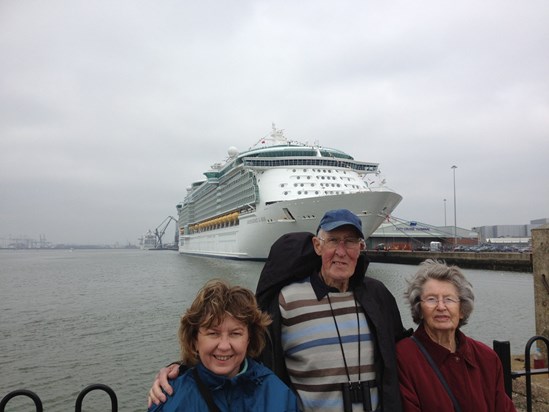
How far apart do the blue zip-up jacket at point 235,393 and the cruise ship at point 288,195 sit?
2389 cm

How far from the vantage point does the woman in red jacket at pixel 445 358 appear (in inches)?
75.9

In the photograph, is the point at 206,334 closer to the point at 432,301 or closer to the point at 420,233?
the point at 432,301

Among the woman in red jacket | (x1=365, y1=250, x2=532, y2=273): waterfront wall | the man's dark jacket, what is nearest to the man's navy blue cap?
the man's dark jacket

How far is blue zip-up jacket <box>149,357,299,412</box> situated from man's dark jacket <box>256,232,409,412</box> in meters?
0.26

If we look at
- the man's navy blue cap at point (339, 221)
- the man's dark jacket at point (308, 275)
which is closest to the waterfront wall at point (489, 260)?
the man's dark jacket at point (308, 275)

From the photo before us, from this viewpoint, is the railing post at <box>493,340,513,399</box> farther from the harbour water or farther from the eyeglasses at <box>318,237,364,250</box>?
the harbour water

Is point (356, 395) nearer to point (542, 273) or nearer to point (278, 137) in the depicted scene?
point (542, 273)

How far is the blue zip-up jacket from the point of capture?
5.38 ft

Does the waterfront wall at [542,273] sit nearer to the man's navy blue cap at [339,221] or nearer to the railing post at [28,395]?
the man's navy blue cap at [339,221]

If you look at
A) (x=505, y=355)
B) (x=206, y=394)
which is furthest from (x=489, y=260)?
(x=206, y=394)

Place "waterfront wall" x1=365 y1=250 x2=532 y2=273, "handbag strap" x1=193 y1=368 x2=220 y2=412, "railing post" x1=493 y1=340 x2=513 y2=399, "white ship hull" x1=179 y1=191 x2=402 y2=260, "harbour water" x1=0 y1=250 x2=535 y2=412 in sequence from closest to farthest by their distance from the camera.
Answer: "handbag strap" x1=193 y1=368 x2=220 y2=412
"railing post" x1=493 y1=340 x2=513 y2=399
"harbour water" x1=0 y1=250 x2=535 y2=412
"white ship hull" x1=179 y1=191 x2=402 y2=260
"waterfront wall" x1=365 y1=250 x2=532 y2=273

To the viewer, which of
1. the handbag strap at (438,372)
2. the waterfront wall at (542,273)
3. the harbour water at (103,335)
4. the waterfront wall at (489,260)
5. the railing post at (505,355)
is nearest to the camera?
the handbag strap at (438,372)

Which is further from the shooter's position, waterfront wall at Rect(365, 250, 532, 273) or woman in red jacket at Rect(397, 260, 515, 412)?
waterfront wall at Rect(365, 250, 532, 273)

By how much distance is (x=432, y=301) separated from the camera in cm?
206
